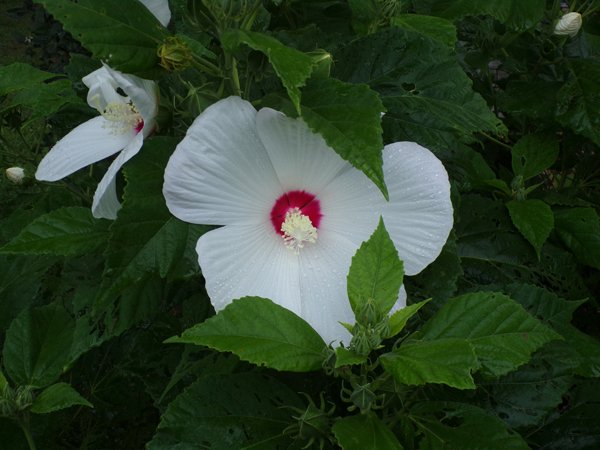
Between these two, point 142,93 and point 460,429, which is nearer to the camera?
point 142,93

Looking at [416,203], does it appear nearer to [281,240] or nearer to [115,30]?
[281,240]

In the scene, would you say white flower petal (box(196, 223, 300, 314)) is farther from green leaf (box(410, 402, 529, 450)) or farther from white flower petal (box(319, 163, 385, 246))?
green leaf (box(410, 402, 529, 450))

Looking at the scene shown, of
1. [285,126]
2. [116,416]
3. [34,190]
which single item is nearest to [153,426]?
[116,416]

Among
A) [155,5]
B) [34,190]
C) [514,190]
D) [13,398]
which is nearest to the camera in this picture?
[155,5]

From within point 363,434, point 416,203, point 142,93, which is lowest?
point 363,434

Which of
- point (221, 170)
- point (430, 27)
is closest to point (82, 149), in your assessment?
point (221, 170)

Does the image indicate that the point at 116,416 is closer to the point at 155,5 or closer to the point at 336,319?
the point at 336,319

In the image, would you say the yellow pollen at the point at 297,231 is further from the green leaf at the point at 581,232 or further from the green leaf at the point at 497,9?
the green leaf at the point at 581,232
